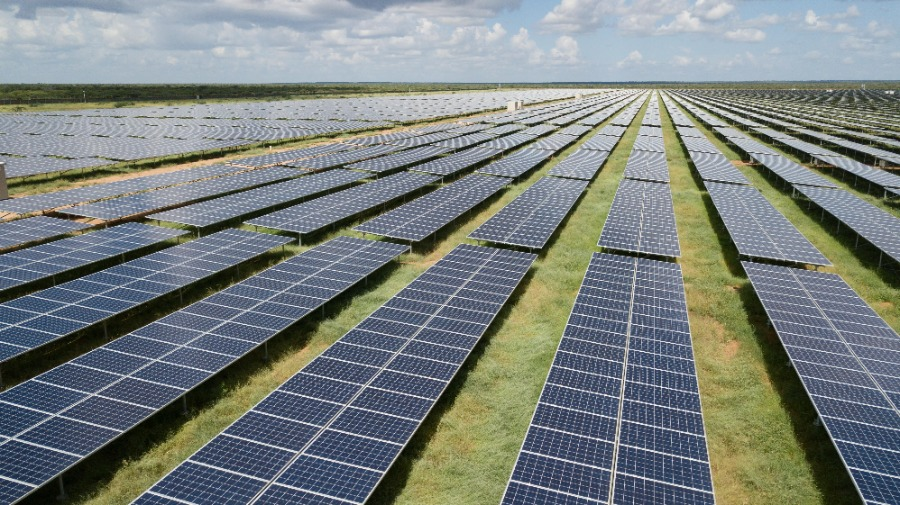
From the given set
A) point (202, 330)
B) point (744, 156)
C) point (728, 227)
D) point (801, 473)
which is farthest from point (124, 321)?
point (744, 156)

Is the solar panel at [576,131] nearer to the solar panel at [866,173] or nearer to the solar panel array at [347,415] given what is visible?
the solar panel at [866,173]

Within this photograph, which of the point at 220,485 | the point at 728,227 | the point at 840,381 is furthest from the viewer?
the point at 728,227

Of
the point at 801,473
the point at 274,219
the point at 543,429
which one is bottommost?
the point at 801,473

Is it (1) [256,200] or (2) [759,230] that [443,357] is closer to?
(2) [759,230]

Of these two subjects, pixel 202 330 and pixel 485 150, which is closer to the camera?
pixel 202 330

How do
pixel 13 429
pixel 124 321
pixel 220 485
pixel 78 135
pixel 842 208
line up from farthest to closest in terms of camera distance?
pixel 78 135 → pixel 842 208 → pixel 124 321 → pixel 13 429 → pixel 220 485

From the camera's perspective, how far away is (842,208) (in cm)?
2930

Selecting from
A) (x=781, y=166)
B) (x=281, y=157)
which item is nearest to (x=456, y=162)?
(x=281, y=157)

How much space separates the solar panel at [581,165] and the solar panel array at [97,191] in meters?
24.4

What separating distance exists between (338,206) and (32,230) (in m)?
13.5

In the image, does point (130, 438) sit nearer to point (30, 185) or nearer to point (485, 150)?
point (30, 185)

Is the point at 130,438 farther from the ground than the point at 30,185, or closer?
closer

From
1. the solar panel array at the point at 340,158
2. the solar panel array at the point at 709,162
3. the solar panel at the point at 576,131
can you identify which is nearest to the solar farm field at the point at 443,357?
the solar panel array at the point at 709,162

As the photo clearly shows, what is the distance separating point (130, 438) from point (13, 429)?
2.20 meters
